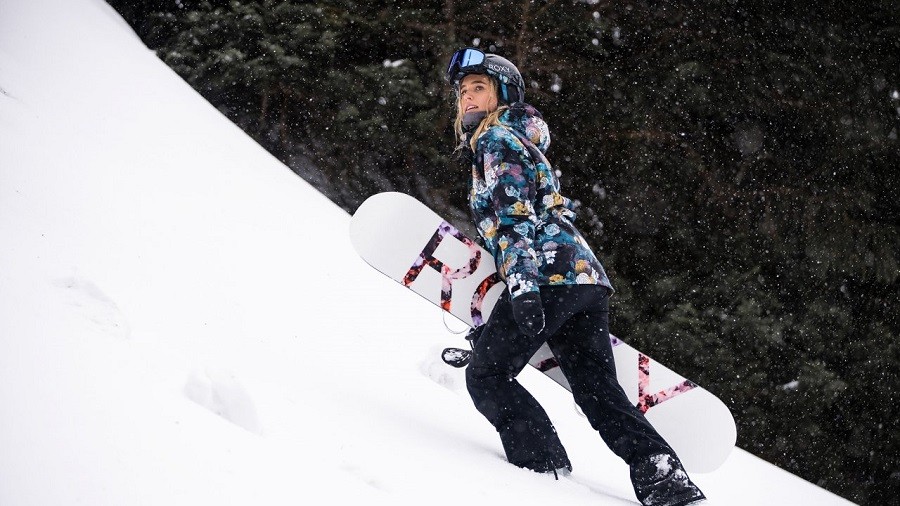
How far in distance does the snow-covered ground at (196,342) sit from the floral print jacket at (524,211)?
63cm

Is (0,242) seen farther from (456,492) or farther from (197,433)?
(456,492)

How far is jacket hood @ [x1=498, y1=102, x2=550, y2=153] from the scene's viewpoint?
248 cm

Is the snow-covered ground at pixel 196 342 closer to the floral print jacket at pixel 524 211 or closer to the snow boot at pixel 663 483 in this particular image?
the snow boot at pixel 663 483

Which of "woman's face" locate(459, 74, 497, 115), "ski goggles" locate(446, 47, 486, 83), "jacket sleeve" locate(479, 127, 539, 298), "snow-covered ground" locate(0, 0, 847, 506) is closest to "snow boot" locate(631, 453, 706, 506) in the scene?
"snow-covered ground" locate(0, 0, 847, 506)

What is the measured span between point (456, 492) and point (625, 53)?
21.5 feet

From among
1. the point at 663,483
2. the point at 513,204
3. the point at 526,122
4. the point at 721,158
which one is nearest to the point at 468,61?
the point at 526,122

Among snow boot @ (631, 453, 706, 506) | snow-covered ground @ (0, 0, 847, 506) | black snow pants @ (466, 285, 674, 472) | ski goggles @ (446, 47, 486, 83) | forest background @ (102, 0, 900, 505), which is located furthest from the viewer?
forest background @ (102, 0, 900, 505)

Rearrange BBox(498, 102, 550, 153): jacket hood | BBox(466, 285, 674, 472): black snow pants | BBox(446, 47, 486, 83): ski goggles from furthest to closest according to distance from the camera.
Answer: BBox(446, 47, 486, 83): ski goggles < BBox(498, 102, 550, 153): jacket hood < BBox(466, 285, 674, 472): black snow pants

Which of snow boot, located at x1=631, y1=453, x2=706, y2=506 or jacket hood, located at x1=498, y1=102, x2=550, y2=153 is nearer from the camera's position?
snow boot, located at x1=631, y1=453, x2=706, y2=506

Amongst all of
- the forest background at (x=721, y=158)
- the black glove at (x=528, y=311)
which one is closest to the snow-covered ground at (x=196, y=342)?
the black glove at (x=528, y=311)

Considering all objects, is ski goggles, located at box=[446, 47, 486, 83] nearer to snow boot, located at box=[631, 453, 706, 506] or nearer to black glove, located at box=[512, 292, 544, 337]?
black glove, located at box=[512, 292, 544, 337]

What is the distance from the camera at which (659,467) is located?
224 cm

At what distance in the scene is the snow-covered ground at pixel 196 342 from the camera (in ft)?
A: 4.55

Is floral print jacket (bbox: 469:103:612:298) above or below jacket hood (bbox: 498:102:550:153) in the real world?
below
